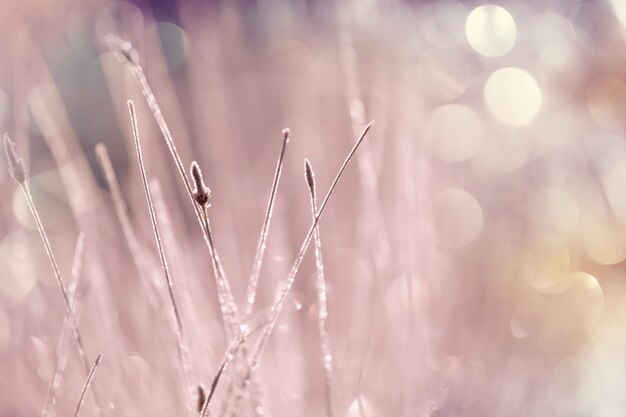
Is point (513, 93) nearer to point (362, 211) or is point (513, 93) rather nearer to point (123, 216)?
point (362, 211)

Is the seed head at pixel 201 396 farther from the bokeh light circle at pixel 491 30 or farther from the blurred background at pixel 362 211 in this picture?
the bokeh light circle at pixel 491 30

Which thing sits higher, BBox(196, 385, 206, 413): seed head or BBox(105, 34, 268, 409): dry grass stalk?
BBox(105, 34, 268, 409): dry grass stalk

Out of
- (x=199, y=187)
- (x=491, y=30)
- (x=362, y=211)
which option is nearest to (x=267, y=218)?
(x=199, y=187)

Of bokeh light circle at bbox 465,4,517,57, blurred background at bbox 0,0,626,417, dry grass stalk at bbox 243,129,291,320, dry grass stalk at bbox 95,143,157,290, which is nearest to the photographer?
dry grass stalk at bbox 243,129,291,320

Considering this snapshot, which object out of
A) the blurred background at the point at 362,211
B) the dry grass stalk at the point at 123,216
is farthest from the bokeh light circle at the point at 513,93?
the dry grass stalk at the point at 123,216

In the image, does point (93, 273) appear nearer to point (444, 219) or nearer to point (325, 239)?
point (325, 239)

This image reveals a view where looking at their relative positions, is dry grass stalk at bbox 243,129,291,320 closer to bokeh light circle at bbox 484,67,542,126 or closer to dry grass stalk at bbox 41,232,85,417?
dry grass stalk at bbox 41,232,85,417

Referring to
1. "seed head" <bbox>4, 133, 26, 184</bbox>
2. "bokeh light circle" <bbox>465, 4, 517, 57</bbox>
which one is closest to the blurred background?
"bokeh light circle" <bbox>465, 4, 517, 57</bbox>

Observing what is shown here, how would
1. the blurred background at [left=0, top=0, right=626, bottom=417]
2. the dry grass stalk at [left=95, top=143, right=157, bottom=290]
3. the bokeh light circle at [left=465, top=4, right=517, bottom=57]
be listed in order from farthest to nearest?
the bokeh light circle at [left=465, top=4, right=517, bottom=57] < the blurred background at [left=0, top=0, right=626, bottom=417] < the dry grass stalk at [left=95, top=143, right=157, bottom=290]

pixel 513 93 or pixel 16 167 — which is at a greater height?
pixel 16 167
